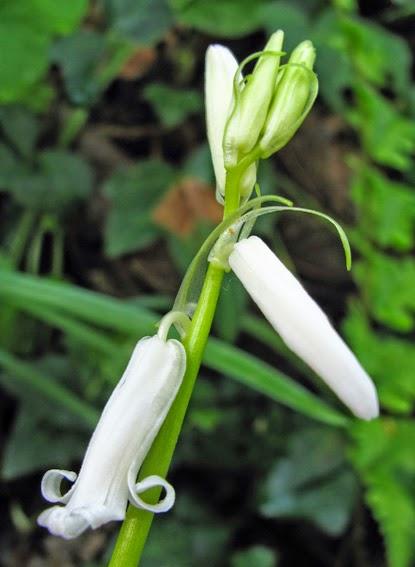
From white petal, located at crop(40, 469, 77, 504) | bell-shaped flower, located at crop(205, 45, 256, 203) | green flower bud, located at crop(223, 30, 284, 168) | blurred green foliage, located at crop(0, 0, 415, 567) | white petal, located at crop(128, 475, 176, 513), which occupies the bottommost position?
blurred green foliage, located at crop(0, 0, 415, 567)

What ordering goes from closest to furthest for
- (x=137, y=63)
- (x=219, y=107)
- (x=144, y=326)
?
(x=219, y=107), (x=144, y=326), (x=137, y=63)

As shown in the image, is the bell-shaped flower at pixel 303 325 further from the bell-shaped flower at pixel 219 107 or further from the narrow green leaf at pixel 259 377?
the narrow green leaf at pixel 259 377

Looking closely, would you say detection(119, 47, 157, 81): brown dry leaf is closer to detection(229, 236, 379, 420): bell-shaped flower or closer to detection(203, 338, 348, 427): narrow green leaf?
detection(203, 338, 348, 427): narrow green leaf

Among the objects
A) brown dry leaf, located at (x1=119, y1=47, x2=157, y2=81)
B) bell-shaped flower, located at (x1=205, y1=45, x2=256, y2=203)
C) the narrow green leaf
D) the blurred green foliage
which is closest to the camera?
bell-shaped flower, located at (x1=205, y1=45, x2=256, y2=203)

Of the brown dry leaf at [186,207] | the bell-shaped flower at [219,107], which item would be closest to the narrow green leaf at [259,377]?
the brown dry leaf at [186,207]

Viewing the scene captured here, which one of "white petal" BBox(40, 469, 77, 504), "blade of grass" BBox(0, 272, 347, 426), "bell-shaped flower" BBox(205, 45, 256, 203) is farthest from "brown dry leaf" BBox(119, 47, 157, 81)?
"white petal" BBox(40, 469, 77, 504)

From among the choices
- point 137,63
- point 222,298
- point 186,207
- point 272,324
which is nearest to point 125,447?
point 272,324

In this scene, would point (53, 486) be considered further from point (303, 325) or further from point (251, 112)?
point (251, 112)
